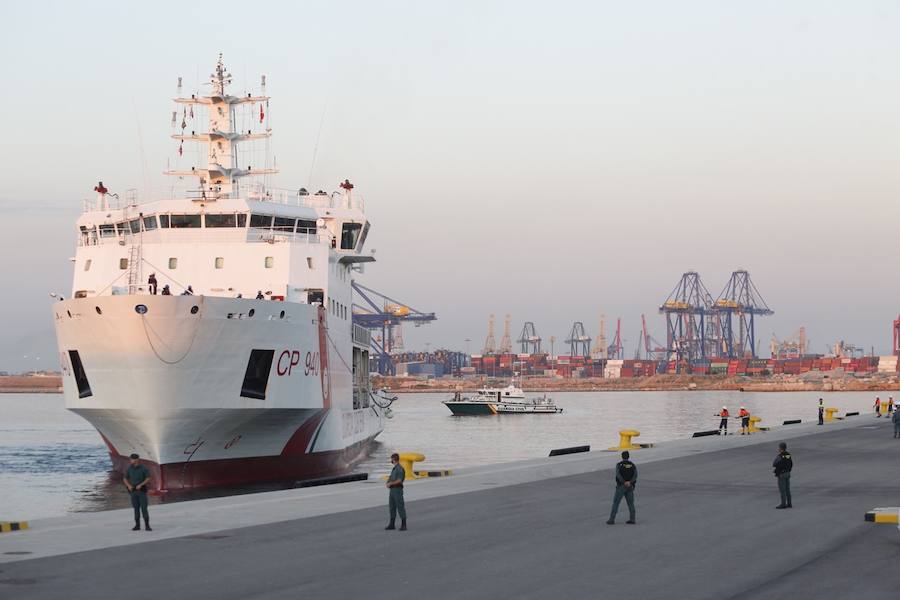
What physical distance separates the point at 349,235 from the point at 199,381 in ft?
43.2

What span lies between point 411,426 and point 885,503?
8578 centimetres

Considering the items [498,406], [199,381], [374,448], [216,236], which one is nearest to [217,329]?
[199,381]

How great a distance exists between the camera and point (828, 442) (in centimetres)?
5078

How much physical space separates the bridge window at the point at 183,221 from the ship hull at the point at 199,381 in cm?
547

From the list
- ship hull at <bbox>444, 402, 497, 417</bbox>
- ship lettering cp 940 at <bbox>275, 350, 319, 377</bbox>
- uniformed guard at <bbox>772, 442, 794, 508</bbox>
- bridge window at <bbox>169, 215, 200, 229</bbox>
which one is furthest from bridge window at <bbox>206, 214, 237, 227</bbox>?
ship hull at <bbox>444, 402, 497, 417</bbox>

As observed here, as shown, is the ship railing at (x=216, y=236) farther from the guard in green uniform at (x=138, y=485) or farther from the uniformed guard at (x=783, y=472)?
the uniformed guard at (x=783, y=472)

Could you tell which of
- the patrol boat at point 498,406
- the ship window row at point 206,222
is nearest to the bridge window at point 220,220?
the ship window row at point 206,222

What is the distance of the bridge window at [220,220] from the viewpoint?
40.7 m

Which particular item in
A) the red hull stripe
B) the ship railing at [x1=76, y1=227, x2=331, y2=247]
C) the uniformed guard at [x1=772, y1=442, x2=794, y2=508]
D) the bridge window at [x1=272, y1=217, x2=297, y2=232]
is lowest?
the red hull stripe

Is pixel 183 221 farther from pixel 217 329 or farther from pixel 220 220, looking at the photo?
pixel 217 329

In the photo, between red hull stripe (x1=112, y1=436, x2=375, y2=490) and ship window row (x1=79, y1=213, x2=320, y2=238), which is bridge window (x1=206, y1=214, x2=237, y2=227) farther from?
red hull stripe (x1=112, y1=436, x2=375, y2=490)

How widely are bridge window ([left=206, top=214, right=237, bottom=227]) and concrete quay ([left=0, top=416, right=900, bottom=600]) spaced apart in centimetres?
1366

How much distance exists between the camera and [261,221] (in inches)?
1622

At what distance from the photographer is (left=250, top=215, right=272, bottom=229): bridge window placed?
40969mm
